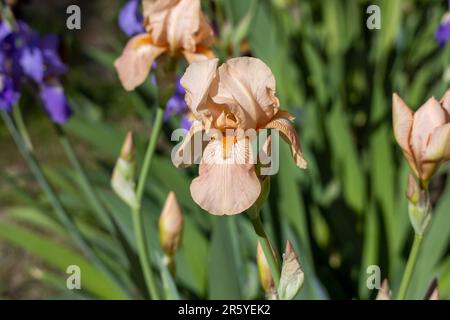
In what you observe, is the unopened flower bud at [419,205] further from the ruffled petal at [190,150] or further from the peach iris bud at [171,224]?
the peach iris bud at [171,224]

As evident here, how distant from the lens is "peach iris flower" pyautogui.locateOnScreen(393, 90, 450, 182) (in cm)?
77

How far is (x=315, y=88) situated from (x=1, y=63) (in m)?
0.90

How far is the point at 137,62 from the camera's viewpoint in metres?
1.01

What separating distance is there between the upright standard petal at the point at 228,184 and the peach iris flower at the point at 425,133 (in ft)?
0.63

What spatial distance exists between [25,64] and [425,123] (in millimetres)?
753

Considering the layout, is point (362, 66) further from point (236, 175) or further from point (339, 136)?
point (236, 175)

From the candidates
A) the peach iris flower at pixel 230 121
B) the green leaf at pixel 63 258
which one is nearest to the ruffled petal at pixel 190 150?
the peach iris flower at pixel 230 121

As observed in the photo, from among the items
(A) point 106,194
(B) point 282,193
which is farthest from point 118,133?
(B) point 282,193

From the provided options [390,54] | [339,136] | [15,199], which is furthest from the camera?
[15,199]

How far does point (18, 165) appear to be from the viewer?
2771mm

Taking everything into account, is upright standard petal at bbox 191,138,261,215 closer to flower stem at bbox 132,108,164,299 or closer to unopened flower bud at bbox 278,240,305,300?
unopened flower bud at bbox 278,240,305,300

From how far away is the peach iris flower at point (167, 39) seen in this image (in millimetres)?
979

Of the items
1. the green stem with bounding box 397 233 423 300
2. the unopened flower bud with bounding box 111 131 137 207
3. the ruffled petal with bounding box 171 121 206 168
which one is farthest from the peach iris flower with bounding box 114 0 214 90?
the green stem with bounding box 397 233 423 300

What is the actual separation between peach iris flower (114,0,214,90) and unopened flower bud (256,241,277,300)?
0.98ft
